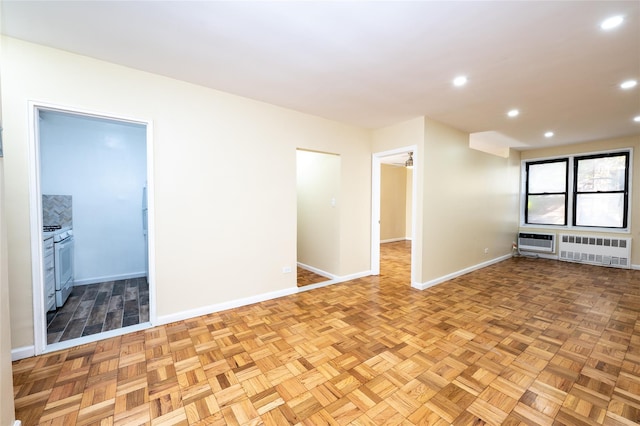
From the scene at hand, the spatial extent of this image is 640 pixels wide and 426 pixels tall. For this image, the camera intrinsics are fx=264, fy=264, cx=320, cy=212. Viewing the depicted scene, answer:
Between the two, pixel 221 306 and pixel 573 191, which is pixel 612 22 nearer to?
pixel 221 306

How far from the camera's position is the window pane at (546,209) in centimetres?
589

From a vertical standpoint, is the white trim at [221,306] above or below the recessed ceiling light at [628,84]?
below

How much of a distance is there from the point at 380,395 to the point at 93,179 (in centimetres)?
465

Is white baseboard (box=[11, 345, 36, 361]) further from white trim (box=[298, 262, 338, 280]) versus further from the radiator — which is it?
the radiator

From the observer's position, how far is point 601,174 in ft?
17.6

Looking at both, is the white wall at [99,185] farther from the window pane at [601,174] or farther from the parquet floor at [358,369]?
the window pane at [601,174]

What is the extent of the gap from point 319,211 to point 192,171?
223cm

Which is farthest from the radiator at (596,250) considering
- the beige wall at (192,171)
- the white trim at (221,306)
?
the white trim at (221,306)

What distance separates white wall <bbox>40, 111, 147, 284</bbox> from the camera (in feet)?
12.1

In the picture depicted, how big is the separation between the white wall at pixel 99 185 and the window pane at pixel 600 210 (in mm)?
8491

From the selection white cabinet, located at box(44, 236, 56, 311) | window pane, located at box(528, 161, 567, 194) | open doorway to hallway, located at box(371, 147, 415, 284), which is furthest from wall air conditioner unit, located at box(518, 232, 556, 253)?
white cabinet, located at box(44, 236, 56, 311)

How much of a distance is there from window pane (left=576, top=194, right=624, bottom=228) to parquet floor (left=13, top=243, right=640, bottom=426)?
2880 millimetres

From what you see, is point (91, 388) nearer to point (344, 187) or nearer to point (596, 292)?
point (344, 187)

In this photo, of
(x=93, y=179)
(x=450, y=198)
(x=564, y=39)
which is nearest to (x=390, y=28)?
(x=564, y=39)
